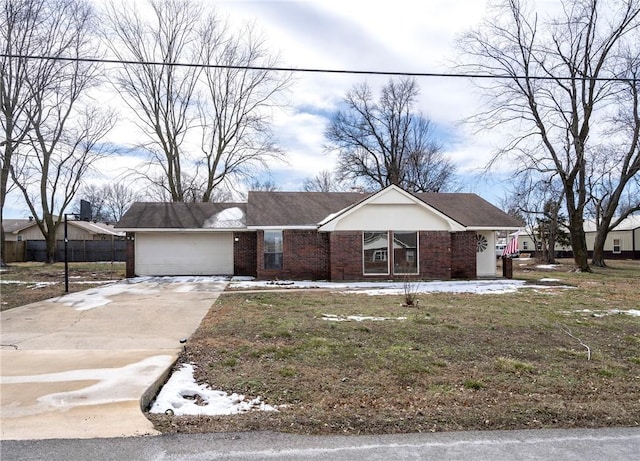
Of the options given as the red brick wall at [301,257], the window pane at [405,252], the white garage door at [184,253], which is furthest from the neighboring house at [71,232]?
the window pane at [405,252]

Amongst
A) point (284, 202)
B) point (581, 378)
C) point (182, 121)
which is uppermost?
point (182, 121)

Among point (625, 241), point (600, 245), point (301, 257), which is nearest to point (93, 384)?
point (301, 257)

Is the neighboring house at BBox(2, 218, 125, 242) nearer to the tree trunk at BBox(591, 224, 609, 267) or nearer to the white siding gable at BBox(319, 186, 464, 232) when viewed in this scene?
the white siding gable at BBox(319, 186, 464, 232)

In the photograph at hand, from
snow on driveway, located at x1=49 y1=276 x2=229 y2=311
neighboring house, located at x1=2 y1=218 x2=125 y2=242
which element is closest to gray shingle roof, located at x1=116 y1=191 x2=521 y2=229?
snow on driveway, located at x1=49 y1=276 x2=229 y2=311

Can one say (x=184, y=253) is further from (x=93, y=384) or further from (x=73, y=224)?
(x=73, y=224)

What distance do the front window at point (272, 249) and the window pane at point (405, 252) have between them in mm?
4833

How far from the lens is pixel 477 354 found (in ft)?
21.7

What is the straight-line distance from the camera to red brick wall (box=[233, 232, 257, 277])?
70.4 ft

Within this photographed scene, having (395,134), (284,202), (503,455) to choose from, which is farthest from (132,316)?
(395,134)

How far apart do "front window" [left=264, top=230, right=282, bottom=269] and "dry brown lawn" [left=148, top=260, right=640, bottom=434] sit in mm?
8522

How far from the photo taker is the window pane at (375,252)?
1853 cm

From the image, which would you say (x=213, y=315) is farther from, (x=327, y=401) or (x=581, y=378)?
(x=581, y=378)

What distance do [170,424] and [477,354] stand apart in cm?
441

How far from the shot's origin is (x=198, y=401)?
15.7 ft
